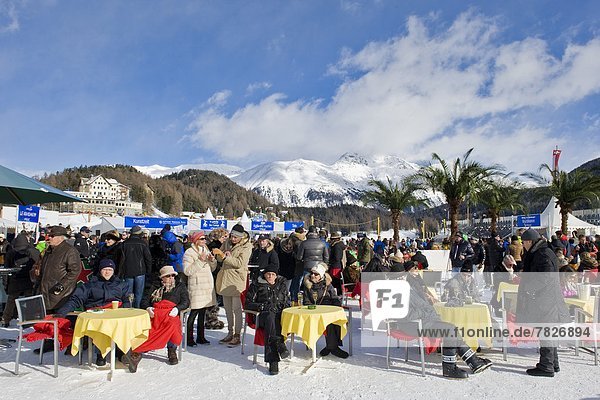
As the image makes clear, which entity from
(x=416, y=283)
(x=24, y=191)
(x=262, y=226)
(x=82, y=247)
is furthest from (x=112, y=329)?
(x=262, y=226)

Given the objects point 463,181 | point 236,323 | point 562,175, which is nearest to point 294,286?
point 236,323

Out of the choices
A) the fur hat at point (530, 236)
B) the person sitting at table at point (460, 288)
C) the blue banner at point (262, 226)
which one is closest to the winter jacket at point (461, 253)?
the person sitting at table at point (460, 288)

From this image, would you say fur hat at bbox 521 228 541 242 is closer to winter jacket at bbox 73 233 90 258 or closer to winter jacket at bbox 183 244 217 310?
winter jacket at bbox 183 244 217 310

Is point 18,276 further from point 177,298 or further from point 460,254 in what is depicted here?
point 460,254

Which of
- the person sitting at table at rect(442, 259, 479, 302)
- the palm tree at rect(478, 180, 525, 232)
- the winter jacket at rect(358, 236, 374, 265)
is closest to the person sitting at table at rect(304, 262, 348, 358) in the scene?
the person sitting at table at rect(442, 259, 479, 302)

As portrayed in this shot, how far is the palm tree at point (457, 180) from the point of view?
1722cm

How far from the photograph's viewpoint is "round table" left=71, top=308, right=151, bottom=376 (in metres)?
4.95

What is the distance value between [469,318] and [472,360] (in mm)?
503

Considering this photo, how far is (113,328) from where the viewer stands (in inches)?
195

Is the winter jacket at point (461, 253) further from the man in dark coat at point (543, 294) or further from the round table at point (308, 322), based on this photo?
the round table at point (308, 322)

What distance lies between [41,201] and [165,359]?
305 centimetres

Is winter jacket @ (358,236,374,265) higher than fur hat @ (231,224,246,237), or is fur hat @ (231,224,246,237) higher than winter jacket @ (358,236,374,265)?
fur hat @ (231,224,246,237)

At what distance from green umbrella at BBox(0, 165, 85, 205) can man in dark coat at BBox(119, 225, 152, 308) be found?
154cm

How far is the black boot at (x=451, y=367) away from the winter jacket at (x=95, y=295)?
4157mm
